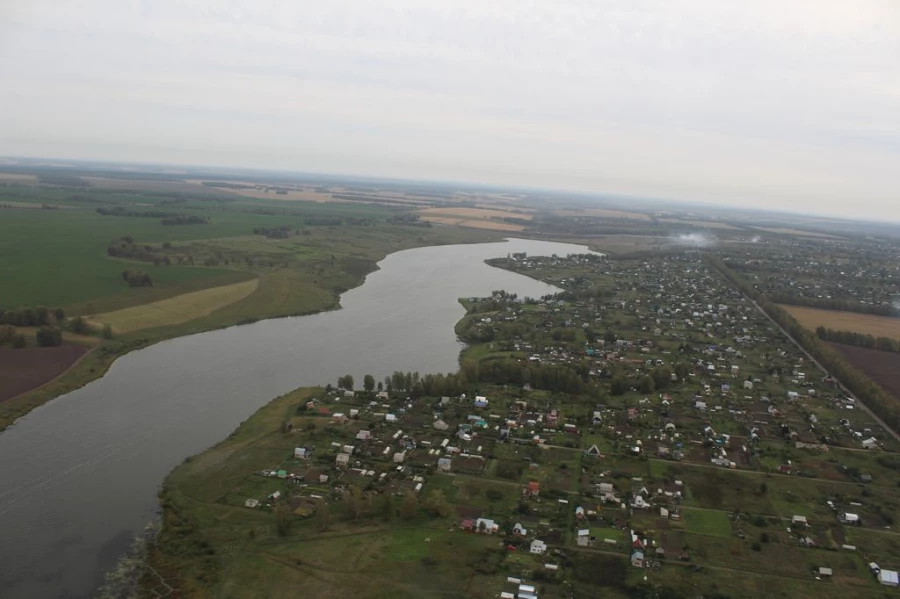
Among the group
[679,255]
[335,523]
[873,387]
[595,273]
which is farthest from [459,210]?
[335,523]

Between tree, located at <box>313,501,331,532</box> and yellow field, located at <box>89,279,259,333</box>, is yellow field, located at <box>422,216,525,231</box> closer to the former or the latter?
yellow field, located at <box>89,279,259,333</box>

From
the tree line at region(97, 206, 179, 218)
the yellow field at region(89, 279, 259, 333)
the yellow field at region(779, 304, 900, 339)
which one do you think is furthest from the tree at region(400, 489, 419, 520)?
the tree line at region(97, 206, 179, 218)

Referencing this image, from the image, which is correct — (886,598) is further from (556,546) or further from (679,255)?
(679,255)

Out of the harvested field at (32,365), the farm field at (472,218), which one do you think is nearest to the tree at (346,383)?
the harvested field at (32,365)

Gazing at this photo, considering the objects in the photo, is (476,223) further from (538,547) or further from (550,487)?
(538,547)

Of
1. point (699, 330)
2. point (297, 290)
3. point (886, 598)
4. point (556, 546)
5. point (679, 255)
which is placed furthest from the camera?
point (679, 255)

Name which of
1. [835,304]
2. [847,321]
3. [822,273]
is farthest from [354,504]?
[822,273]
